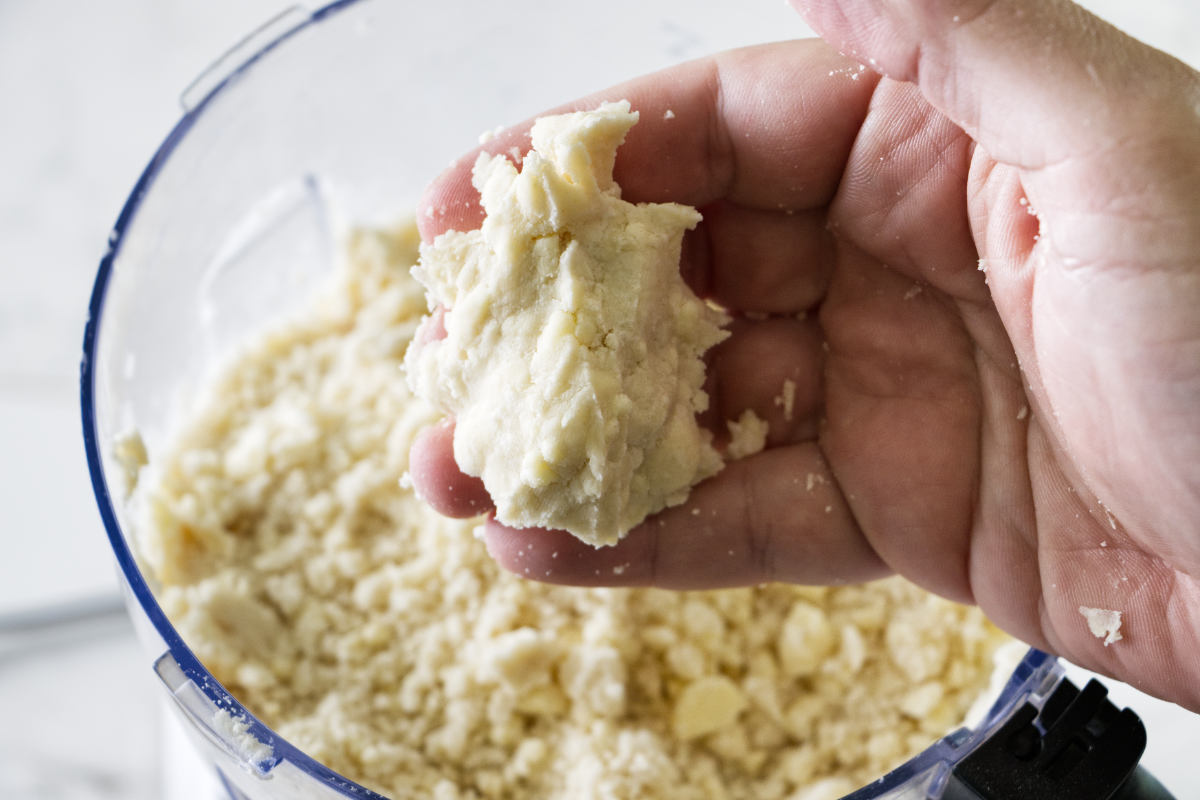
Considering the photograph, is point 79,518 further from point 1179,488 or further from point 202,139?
point 1179,488

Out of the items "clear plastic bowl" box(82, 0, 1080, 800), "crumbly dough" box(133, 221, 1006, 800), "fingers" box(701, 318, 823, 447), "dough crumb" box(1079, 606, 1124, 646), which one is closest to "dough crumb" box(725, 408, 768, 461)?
"fingers" box(701, 318, 823, 447)

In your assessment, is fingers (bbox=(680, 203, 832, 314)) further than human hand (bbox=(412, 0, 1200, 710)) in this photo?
Yes

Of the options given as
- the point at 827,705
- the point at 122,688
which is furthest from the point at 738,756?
the point at 122,688

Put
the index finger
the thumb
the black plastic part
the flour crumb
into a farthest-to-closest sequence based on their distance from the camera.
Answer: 1. the flour crumb
2. the index finger
3. the black plastic part
4. the thumb

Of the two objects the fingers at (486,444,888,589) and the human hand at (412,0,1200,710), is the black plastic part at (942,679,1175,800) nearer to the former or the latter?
the human hand at (412,0,1200,710)

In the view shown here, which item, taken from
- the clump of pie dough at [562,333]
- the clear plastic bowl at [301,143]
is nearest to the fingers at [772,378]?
the clump of pie dough at [562,333]

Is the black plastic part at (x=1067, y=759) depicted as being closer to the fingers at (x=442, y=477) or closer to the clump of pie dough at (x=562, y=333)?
the clump of pie dough at (x=562, y=333)
